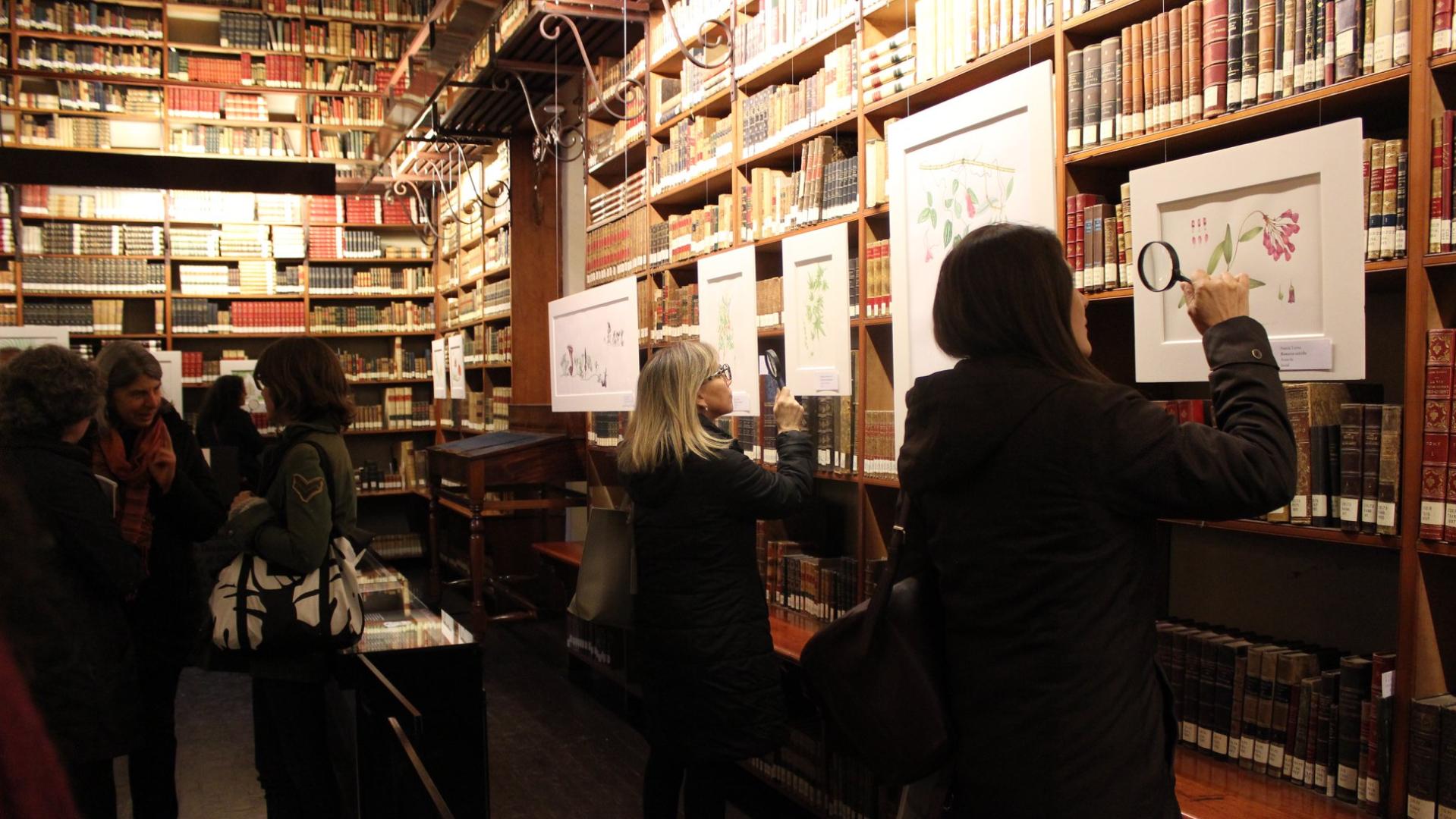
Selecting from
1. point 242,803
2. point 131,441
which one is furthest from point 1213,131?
point 242,803

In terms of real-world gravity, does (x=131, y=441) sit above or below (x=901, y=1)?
below

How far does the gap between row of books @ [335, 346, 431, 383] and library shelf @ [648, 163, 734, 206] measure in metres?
5.05

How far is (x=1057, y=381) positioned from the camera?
134 centimetres

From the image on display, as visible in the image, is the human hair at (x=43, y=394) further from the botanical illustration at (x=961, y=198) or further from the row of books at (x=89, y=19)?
the row of books at (x=89, y=19)

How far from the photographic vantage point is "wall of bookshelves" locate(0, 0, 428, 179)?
7844 millimetres

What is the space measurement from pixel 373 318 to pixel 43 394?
276 inches

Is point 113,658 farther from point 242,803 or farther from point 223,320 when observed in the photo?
point 223,320

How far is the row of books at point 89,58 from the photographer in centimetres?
777

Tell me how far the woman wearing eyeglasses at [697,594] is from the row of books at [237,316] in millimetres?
7012

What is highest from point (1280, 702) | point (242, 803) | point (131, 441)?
point (131, 441)

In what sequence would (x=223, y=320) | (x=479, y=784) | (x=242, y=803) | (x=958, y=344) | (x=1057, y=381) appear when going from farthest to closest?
1. (x=223, y=320)
2. (x=242, y=803)
3. (x=479, y=784)
4. (x=958, y=344)
5. (x=1057, y=381)

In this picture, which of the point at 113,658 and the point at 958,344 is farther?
the point at 113,658

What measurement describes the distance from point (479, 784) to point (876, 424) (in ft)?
4.95

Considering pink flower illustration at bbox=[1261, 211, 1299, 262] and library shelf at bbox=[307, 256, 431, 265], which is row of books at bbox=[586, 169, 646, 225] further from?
library shelf at bbox=[307, 256, 431, 265]
